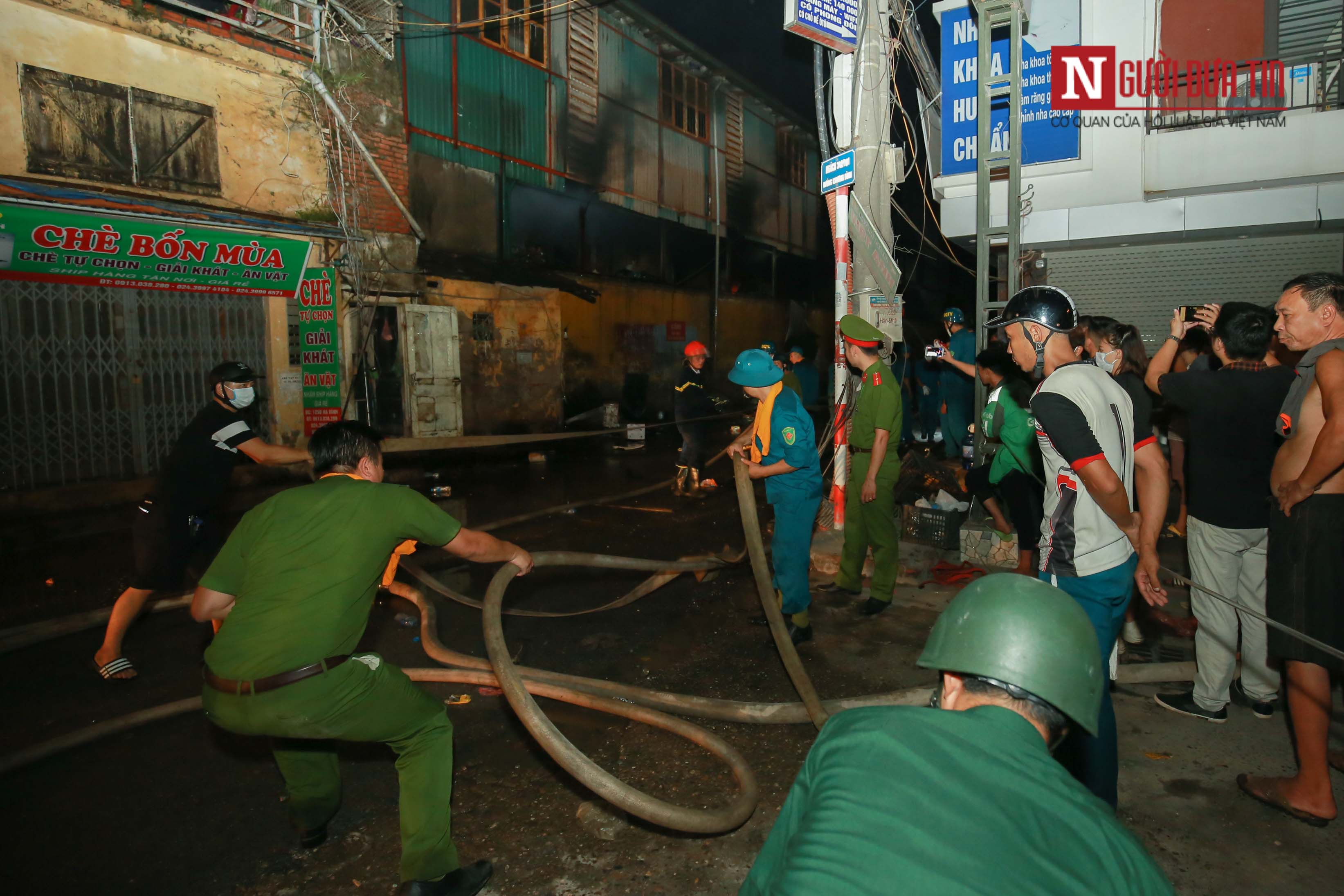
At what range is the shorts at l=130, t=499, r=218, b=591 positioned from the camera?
454 centimetres

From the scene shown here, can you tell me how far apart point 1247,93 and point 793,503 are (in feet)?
23.5

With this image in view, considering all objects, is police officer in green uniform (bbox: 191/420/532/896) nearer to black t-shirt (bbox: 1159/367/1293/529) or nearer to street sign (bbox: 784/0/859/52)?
black t-shirt (bbox: 1159/367/1293/529)

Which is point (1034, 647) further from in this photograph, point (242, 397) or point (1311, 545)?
point (242, 397)

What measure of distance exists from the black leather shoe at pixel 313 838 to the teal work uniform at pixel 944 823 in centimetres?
247

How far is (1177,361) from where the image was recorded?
5.76 meters

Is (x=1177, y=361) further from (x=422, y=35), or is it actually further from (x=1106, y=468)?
(x=422, y=35)

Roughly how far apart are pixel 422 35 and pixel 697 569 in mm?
13115

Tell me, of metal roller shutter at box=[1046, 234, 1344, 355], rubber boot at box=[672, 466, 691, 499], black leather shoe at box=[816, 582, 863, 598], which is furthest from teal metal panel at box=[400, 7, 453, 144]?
black leather shoe at box=[816, 582, 863, 598]

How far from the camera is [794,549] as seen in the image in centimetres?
484

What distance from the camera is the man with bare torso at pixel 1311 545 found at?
9.46ft

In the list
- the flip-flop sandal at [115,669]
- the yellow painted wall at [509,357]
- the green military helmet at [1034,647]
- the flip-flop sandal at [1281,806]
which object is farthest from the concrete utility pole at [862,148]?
the yellow painted wall at [509,357]

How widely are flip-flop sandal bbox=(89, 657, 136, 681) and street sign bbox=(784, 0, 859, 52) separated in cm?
650

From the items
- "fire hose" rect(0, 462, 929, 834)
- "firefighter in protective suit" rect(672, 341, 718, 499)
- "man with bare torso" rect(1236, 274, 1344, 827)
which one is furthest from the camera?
"firefighter in protective suit" rect(672, 341, 718, 499)
